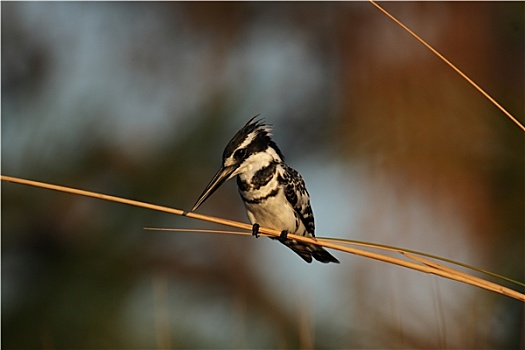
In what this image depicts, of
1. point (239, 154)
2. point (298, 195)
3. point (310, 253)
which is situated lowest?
point (310, 253)

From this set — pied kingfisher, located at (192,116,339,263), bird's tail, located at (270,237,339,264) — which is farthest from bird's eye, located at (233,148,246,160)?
bird's tail, located at (270,237,339,264)

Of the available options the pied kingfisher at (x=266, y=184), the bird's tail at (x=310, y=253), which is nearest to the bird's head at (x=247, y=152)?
the pied kingfisher at (x=266, y=184)

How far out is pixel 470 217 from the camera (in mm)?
4906

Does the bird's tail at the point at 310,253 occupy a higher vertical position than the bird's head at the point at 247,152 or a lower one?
lower

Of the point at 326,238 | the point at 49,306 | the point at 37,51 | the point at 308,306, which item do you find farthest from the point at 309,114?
the point at 326,238

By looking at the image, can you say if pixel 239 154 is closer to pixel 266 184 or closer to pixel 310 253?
pixel 266 184

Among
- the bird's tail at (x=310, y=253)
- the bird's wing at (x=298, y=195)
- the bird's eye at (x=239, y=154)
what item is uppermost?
the bird's eye at (x=239, y=154)

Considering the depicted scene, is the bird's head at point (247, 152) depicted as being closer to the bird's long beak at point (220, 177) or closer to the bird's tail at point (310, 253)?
the bird's long beak at point (220, 177)

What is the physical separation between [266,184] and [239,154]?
19cm

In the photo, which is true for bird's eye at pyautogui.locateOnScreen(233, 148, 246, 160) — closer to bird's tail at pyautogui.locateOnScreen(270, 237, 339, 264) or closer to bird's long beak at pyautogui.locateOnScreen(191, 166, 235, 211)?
bird's long beak at pyautogui.locateOnScreen(191, 166, 235, 211)

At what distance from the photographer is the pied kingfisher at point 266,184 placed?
323cm

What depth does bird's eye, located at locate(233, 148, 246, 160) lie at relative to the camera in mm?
3213

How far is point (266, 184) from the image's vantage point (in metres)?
3.35

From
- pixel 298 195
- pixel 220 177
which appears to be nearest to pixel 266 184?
pixel 298 195
